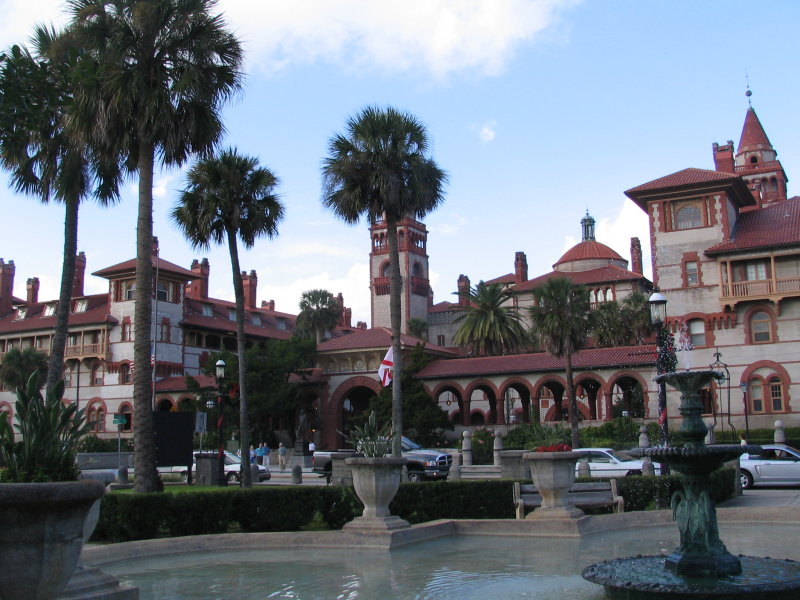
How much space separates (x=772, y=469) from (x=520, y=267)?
71135 millimetres

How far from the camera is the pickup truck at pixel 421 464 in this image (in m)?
27.1

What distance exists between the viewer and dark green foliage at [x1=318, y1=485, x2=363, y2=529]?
1439 cm

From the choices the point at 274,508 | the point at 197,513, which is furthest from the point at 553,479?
the point at 197,513

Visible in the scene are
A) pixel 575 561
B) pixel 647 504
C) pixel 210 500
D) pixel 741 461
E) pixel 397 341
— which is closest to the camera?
pixel 575 561

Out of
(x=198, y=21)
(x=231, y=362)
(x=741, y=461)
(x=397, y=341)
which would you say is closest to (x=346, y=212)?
(x=397, y=341)

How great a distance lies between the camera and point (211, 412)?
175 ft

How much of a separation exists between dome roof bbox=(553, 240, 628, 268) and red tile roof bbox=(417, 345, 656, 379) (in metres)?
40.8

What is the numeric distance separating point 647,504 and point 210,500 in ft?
29.1

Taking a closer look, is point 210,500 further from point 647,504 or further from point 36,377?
point 647,504

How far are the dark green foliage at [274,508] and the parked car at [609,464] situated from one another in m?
12.5

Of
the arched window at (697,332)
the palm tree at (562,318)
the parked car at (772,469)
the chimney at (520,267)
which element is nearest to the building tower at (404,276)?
the chimney at (520,267)

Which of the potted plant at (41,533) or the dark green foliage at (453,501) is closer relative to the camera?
the potted plant at (41,533)

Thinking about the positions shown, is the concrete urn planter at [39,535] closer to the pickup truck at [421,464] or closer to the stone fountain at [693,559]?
the stone fountain at [693,559]

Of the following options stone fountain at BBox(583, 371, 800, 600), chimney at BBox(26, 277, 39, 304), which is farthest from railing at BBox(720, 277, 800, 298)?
chimney at BBox(26, 277, 39, 304)
